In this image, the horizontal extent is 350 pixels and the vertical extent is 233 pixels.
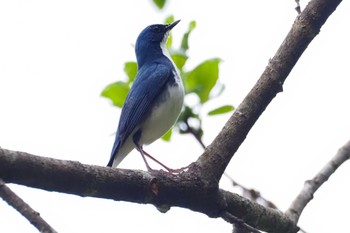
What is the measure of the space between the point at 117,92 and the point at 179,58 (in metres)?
0.54

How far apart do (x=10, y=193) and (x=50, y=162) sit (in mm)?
404

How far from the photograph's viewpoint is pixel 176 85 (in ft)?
19.0

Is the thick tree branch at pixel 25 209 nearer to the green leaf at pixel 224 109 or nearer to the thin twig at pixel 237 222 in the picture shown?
the thin twig at pixel 237 222

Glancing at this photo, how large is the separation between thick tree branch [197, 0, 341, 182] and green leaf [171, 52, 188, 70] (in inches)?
41.6

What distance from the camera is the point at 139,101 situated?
5.85 metres

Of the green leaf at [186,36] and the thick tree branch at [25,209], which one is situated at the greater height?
the green leaf at [186,36]

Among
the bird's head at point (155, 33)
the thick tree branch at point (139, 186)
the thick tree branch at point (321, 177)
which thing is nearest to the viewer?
the thick tree branch at point (139, 186)

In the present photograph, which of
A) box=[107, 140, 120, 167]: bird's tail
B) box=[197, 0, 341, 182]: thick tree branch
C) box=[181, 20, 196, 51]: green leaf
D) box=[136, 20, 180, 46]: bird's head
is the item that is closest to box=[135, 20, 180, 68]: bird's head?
box=[136, 20, 180, 46]: bird's head

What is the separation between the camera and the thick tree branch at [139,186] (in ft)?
9.72

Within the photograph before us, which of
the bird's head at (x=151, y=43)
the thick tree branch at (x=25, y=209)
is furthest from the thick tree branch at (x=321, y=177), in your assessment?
the bird's head at (x=151, y=43)

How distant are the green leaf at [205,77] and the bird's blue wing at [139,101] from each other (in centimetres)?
80

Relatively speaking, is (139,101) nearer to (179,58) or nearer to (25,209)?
(179,58)

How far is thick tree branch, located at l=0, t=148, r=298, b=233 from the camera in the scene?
117 inches

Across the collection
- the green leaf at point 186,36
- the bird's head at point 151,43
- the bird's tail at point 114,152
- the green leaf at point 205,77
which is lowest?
the bird's tail at point 114,152
